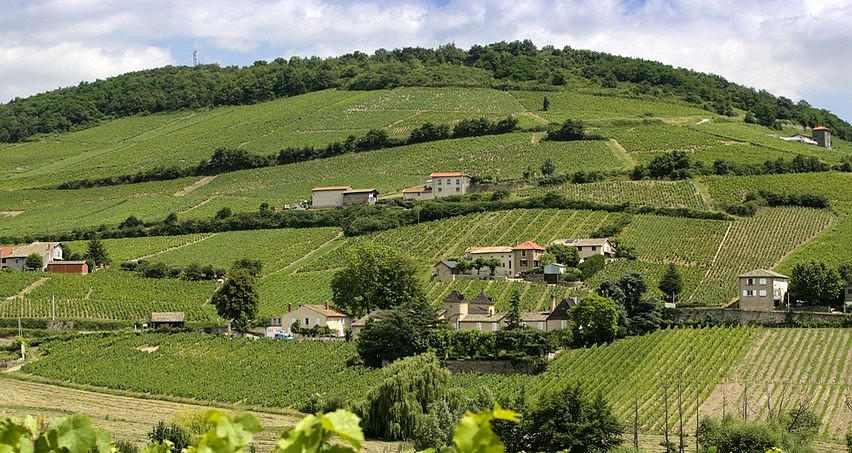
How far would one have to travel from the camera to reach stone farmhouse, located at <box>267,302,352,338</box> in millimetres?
82188

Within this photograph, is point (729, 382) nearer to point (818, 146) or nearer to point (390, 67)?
point (818, 146)

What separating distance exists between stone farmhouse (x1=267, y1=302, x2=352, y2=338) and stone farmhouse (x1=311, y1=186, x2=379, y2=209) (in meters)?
32.5

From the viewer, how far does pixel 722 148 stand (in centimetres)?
12825

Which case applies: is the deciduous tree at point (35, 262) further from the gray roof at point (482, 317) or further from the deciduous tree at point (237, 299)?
the gray roof at point (482, 317)

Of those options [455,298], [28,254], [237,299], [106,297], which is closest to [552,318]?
[455,298]

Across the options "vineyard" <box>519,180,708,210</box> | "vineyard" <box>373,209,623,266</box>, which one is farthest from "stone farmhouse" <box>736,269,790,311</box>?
"vineyard" <box>519,180,708,210</box>

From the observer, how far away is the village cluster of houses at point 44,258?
327ft

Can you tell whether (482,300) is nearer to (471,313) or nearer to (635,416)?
(471,313)

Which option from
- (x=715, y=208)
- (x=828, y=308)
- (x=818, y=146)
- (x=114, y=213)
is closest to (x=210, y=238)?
(x=114, y=213)

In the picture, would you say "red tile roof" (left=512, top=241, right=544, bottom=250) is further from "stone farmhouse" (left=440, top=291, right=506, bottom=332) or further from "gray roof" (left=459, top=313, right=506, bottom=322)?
"gray roof" (left=459, top=313, right=506, bottom=322)

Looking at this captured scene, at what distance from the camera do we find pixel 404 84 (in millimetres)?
174625

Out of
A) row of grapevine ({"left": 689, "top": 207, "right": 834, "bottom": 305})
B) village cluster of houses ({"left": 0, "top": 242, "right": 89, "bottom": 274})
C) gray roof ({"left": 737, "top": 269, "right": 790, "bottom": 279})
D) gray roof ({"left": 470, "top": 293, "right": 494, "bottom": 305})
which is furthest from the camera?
village cluster of houses ({"left": 0, "top": 242, "right": 89, "bottom": 274})

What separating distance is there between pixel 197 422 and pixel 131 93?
150 metres

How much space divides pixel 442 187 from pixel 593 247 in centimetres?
2641
